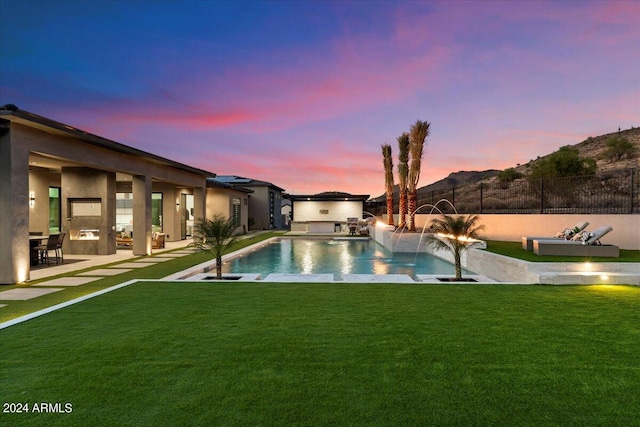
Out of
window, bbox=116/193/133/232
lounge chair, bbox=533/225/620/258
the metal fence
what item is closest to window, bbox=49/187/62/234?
window, bbox=116/193/133/232

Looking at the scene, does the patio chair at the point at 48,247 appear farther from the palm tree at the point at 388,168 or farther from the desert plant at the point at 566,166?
the desert plant at the point at 566,166

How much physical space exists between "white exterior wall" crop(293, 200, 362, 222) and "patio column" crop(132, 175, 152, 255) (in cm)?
2333

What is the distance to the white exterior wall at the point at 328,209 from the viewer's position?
124 ft

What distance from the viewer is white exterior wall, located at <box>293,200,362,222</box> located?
3781 cm

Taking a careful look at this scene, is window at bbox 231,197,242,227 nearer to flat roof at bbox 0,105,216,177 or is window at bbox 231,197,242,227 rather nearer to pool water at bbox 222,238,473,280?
pool water at bbox 222,238,473,280

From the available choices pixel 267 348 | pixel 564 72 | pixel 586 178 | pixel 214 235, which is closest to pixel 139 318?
pixel 267 348

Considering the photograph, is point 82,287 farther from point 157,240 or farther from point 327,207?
point 327,207

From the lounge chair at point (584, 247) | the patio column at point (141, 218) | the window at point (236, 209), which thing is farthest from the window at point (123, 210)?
the lounge chair at point (584, 247)

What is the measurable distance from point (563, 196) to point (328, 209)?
2529 centimetres

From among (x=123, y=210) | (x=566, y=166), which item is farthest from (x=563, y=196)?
(x=566, y=166)

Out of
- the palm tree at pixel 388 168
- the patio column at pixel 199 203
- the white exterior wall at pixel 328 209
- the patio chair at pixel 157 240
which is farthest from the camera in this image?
the white exterior wall at pixel 328 209

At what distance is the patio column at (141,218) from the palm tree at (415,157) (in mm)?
14265

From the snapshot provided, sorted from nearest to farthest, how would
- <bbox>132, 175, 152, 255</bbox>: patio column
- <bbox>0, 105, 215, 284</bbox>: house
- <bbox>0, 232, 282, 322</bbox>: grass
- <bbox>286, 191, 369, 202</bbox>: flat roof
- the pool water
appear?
<bbox>0, 232, 282, 322</bbox>: grass, <bbox>0, 105, 215, 284</bbox>: house, the pool water, <bbox>132, 175, 152, 255</bbox>: patio column, <bbox>286, 191, 369, 202</bbox>: flat roof

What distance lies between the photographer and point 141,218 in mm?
15188
